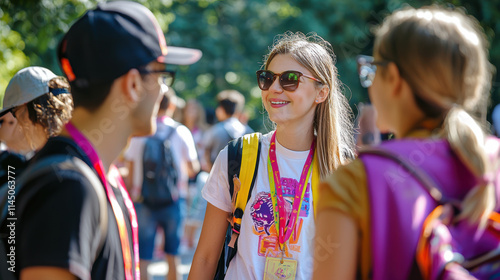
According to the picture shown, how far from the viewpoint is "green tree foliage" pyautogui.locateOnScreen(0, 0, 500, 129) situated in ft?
42.9

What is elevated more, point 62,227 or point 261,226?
point 62,227

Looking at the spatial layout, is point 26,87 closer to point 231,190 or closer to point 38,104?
point 38,104

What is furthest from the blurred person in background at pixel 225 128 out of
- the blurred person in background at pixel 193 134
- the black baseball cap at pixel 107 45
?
the black baseball cap at pixel 107 45

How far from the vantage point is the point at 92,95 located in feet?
6.27

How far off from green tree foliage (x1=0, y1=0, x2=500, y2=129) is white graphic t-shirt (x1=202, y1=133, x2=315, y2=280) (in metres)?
5.01

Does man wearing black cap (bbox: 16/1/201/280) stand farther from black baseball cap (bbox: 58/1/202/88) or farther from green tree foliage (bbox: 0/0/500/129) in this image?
green tree foliage (bbox: 0/0/500/129)

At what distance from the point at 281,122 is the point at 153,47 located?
4.61 feet

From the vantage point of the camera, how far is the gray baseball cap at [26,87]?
298 cm

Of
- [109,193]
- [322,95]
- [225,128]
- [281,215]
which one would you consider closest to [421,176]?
[109,193]

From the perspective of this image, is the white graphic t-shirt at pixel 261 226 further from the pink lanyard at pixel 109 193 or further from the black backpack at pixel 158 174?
the black backpack at pixel 158 174

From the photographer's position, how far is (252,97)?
22.4 metres

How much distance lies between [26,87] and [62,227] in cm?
162

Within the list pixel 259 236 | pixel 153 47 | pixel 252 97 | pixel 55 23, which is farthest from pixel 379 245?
pixel 252 97

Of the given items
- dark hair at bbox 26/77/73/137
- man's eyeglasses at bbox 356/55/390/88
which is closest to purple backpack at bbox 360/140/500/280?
man's eyeglasses at bbox 356/55/390/88
